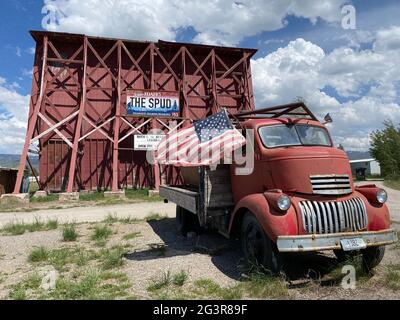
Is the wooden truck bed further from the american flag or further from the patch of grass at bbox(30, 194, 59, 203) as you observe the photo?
the patch of grass at bbox(30, 194, 59, 203)

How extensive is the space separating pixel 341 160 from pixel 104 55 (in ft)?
67.5

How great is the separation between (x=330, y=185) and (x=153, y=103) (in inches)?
701

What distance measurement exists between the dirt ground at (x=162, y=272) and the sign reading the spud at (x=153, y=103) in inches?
547

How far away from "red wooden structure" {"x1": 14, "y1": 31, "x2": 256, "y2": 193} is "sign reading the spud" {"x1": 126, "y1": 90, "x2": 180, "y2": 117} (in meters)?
0.51

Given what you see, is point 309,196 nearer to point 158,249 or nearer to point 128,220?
point 158,249

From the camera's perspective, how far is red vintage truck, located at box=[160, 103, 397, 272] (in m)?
5.44

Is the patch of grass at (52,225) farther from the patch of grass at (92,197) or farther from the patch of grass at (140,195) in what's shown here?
the patch of grass at (92,197)

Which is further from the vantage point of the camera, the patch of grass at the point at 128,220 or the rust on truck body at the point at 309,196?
the patch of grass at the point at 128,220

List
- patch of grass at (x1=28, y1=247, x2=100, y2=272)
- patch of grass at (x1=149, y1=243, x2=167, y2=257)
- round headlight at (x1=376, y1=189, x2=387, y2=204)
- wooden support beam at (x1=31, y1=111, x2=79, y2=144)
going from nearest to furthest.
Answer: round headlight at (x1=376, y1=189, x2=387, y2=204), patch of grass at (x1=28, y1=247, x2=100, y2=272), patch of grass at (x1=149, y1=243, x2=167, y2=257), wooden support beam at (x1=31, y1=111, x2=79, y2=144)

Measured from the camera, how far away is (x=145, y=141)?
22031mm

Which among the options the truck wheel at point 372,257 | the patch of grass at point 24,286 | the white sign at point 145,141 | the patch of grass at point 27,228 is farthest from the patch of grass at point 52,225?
the white sign at point 145,141

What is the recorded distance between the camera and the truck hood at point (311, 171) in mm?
5871

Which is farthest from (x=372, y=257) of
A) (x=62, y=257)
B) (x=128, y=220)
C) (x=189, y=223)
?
(x=128, y=220)

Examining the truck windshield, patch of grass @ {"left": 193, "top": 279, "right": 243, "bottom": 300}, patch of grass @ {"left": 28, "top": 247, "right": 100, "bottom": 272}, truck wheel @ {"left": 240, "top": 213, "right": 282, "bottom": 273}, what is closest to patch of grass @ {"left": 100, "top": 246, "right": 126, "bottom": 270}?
patch of grass @ {"left": 28, "top": 247, "right": 100, "bottom": 272}
